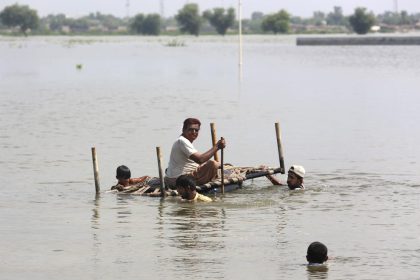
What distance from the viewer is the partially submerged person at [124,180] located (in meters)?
20.3

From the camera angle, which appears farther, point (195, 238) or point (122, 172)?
point (122, 172)

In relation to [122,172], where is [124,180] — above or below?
below

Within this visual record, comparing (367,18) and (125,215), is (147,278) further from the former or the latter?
(367,18)

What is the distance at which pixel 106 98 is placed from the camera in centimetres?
4706

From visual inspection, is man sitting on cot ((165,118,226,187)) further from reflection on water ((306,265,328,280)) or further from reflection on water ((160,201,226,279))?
reflection on water ((306,265,328,280))

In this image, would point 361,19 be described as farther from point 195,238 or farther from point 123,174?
point 195,238

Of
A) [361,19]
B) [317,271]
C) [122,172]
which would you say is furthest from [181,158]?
[361,19]

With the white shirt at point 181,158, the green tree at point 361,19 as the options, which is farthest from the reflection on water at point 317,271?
the green tree at point 361,19

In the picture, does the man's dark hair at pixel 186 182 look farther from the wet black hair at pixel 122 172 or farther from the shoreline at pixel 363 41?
the shoreline at pixel 363 41

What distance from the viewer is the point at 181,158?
19.4 m

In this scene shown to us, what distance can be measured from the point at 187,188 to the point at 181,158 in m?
0.58

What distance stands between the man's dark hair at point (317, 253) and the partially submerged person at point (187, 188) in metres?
4.45

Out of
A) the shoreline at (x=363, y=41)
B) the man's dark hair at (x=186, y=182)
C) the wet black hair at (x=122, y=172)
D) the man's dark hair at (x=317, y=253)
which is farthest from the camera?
the shoreline at (x=363, y=41)

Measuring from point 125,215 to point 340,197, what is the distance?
404 centimetres
